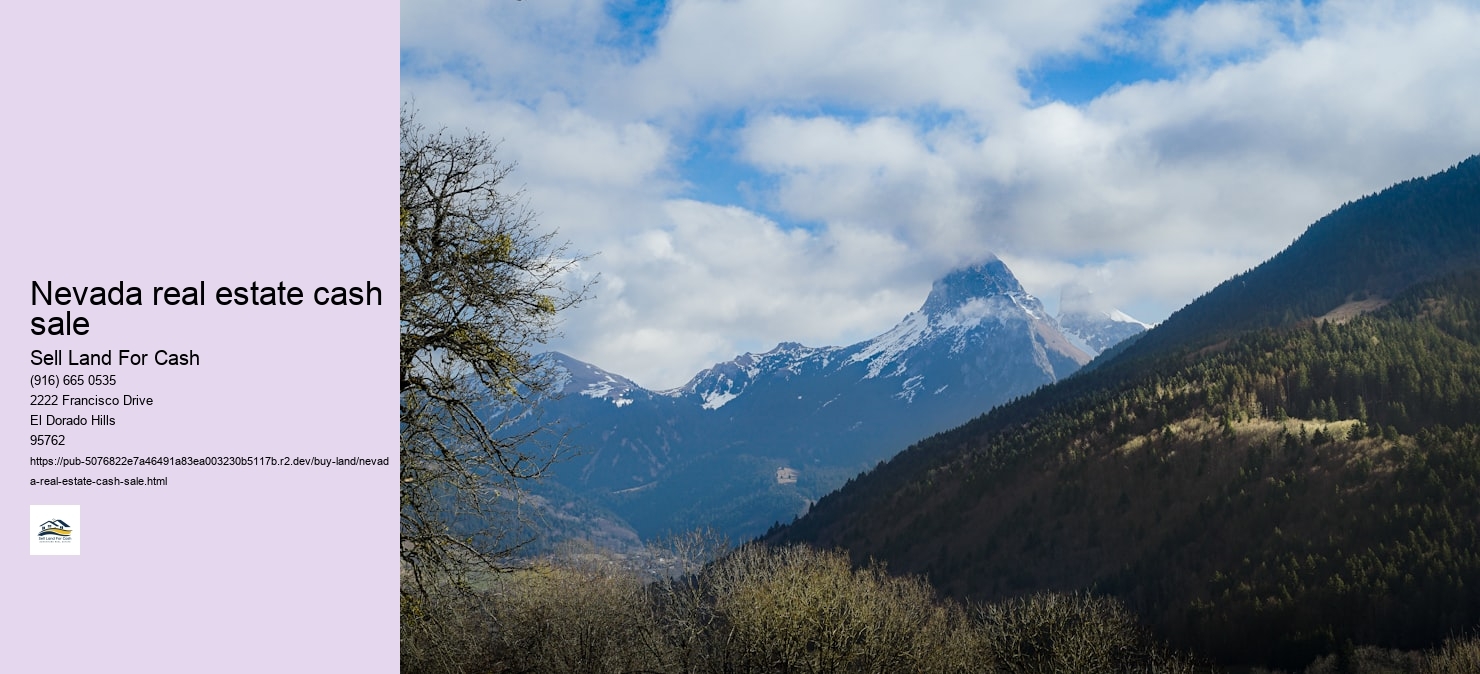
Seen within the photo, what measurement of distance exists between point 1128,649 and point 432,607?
64676 mm

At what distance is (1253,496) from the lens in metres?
123

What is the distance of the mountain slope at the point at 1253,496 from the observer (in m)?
94.9

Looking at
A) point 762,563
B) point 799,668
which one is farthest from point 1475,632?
point 799,668

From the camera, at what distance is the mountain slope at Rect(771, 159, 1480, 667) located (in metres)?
94.9

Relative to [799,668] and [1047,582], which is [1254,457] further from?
[799,668]
